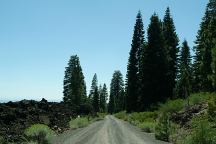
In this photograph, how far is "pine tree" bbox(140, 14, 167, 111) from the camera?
60.2 meters

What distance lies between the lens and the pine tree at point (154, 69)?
6016 centimetres

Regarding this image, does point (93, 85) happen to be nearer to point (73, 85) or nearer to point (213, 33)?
point (73, 85)

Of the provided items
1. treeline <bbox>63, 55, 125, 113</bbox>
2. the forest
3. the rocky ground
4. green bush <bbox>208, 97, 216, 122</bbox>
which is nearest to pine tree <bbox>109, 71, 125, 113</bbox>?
treeline <bbox>63, 55, 125, 113</bbox>

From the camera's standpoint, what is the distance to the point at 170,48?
222 feet

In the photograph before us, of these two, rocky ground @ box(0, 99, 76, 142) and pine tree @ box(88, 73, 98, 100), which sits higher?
pine tree @ box(88, 73, 98, 100)

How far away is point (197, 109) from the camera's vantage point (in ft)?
110

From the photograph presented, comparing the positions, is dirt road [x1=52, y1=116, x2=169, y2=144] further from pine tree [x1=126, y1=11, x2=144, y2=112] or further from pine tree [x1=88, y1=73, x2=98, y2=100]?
pine tree [x1=88, y1=73, x2=98, y2=100]

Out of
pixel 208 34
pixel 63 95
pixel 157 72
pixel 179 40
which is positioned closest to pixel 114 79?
pixel 63 95

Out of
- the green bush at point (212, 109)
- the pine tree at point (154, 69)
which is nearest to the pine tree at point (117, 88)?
the pine tree at point (154, 69)

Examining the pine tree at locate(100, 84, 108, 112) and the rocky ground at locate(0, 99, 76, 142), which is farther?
the pine tree at locate(100, 84, 108, 112)

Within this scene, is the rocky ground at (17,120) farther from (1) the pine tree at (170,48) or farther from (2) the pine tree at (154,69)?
(1) the pine tree at (170,48)

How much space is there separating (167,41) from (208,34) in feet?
53.5

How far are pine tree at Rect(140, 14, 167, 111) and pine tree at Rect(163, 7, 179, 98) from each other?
1.15 m

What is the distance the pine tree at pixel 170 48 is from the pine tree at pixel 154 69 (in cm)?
115
